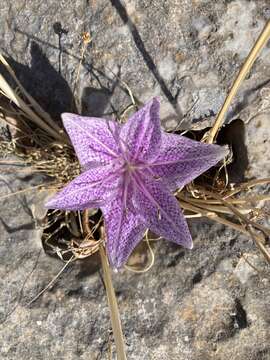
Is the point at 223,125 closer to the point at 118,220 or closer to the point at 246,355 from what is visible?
the point at 118,220

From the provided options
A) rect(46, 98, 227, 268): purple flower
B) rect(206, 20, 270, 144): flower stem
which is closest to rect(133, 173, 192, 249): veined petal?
rect(46, 98, 227, 268): purple flower

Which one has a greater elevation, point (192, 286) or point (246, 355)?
point (192, 286)

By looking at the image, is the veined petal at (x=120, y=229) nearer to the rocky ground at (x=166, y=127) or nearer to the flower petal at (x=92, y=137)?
the flower petal at (x=92, y=137)

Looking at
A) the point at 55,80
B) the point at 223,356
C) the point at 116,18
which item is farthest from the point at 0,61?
the point at 223,356

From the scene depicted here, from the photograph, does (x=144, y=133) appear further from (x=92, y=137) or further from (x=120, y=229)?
(x=120, y=229)

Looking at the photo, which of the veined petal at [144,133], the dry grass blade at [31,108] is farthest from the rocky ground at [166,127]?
the veined petal at [144,133]

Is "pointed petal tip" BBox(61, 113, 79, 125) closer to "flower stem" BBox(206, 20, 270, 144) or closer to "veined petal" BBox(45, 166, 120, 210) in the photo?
"veined petal" BBox(45, 166, 120, 210)
